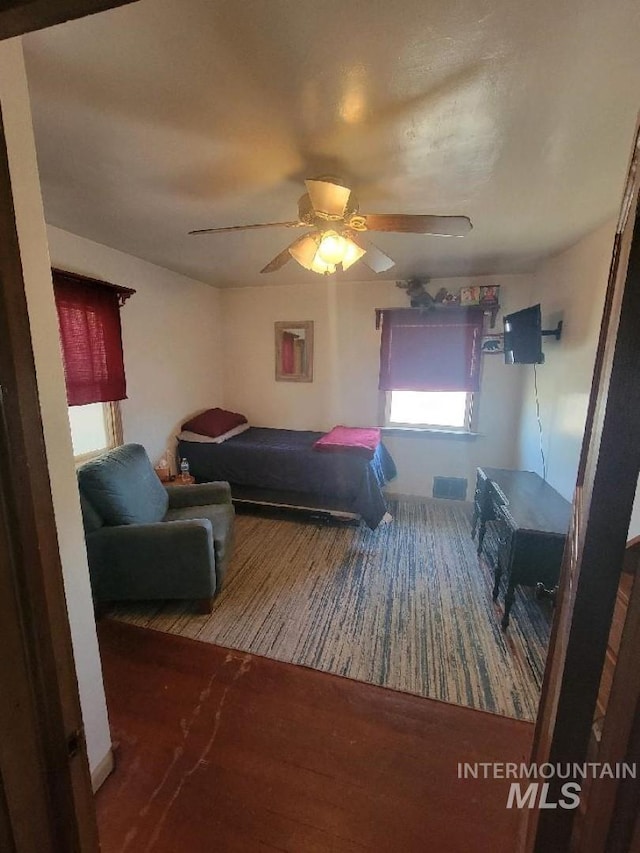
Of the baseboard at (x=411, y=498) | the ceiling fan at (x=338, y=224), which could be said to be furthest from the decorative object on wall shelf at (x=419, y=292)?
the baseboard at (x=411, y=498)

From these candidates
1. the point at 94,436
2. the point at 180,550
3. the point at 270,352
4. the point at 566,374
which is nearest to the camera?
the point at 180,550

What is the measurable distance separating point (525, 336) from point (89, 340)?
3214 millimetres

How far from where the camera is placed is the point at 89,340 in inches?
99.2

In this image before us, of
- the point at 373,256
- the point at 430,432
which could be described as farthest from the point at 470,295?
the point at 373,256

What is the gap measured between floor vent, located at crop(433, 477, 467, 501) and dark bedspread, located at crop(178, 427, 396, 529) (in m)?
0.63

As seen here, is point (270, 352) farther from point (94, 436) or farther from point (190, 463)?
point (94, 436)

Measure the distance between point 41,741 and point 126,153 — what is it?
195cm

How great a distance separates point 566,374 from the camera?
2.50 meters

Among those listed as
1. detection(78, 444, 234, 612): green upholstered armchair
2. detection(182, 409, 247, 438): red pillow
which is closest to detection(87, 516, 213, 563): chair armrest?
detection(78, 444, 234, 612): green upholstered armchair

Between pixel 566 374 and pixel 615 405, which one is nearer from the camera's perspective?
pixel 615 405

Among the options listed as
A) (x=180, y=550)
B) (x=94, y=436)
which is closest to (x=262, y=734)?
(x=180, y=550)

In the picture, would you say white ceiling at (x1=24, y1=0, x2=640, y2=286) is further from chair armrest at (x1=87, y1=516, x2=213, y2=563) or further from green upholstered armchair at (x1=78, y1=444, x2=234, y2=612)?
chair armrest at (x1=87, y1=516, x2=213, y2=563)

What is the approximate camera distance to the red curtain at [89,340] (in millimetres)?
2326

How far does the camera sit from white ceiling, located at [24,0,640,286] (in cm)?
91
